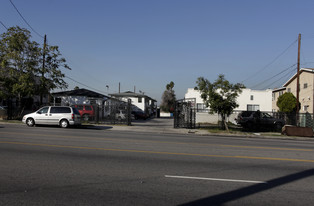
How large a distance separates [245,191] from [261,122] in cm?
2152

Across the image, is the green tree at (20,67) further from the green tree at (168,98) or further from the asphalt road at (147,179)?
the green tree at (168,98)

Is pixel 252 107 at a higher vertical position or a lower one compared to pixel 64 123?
higher

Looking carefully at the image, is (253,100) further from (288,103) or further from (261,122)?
(261,122)

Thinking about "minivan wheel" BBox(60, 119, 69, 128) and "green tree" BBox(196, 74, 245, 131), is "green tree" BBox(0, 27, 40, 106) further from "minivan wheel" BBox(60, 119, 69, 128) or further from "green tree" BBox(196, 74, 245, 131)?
"green tree" BBox(196, 74, 245, 131)

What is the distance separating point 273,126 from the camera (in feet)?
Result: 81.9

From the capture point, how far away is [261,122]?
24984 millimetres

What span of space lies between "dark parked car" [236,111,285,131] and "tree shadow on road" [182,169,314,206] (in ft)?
61.8

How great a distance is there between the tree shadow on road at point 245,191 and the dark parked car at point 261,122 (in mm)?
18838

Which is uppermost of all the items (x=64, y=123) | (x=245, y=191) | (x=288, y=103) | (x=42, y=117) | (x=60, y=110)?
(x=288, y=103)

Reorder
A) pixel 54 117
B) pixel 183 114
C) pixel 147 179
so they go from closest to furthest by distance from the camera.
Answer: pixel 147 179, pixel 54 117, pixel 183 114

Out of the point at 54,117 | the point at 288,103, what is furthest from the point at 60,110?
the point at 288,103

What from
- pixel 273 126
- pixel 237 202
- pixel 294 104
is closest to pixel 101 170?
pixel 237 202

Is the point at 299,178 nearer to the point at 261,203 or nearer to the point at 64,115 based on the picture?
the point at 261,203

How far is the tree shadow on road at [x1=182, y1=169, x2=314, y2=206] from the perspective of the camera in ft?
14.8
